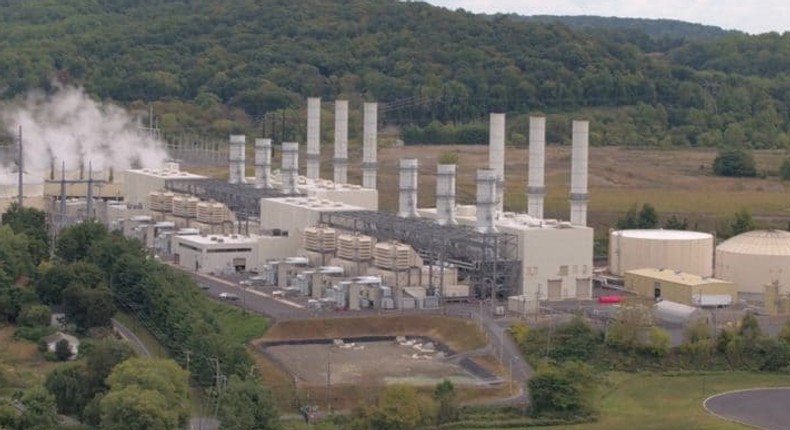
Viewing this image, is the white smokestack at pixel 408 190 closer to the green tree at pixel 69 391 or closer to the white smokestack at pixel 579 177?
the white smokestack at pixel 579 177

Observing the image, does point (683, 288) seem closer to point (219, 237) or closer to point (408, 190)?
point (408, 190)

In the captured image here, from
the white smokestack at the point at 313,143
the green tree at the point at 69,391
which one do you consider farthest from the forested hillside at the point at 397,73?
the green tree at the point at 69,391

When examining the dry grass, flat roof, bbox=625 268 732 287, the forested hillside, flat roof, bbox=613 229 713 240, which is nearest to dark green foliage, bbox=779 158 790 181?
the forested hillside

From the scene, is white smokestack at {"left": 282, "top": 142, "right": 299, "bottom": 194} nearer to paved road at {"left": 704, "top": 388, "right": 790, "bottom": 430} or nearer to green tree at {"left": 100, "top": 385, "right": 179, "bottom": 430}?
paved road at {"left": 704, "top": 388, "right": 790, "bottom": 430}

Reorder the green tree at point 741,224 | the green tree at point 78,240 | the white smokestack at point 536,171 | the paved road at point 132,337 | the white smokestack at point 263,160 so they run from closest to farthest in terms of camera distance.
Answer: the paved road at point 132,337 < the green tree at point 78,240 < the white smokestack at point 536,171 < the green tree at point 741,224 < the white smokestack at point 263,160

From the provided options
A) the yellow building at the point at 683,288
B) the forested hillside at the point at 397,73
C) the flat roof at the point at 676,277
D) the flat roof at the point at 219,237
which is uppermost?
the forested hillside at the point at 397,73

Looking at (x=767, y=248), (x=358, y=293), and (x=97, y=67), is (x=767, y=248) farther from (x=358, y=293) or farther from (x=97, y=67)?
(x=97, y=67)

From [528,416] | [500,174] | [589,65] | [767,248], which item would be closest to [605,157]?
[589,65]

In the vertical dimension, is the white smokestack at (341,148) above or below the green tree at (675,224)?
above
